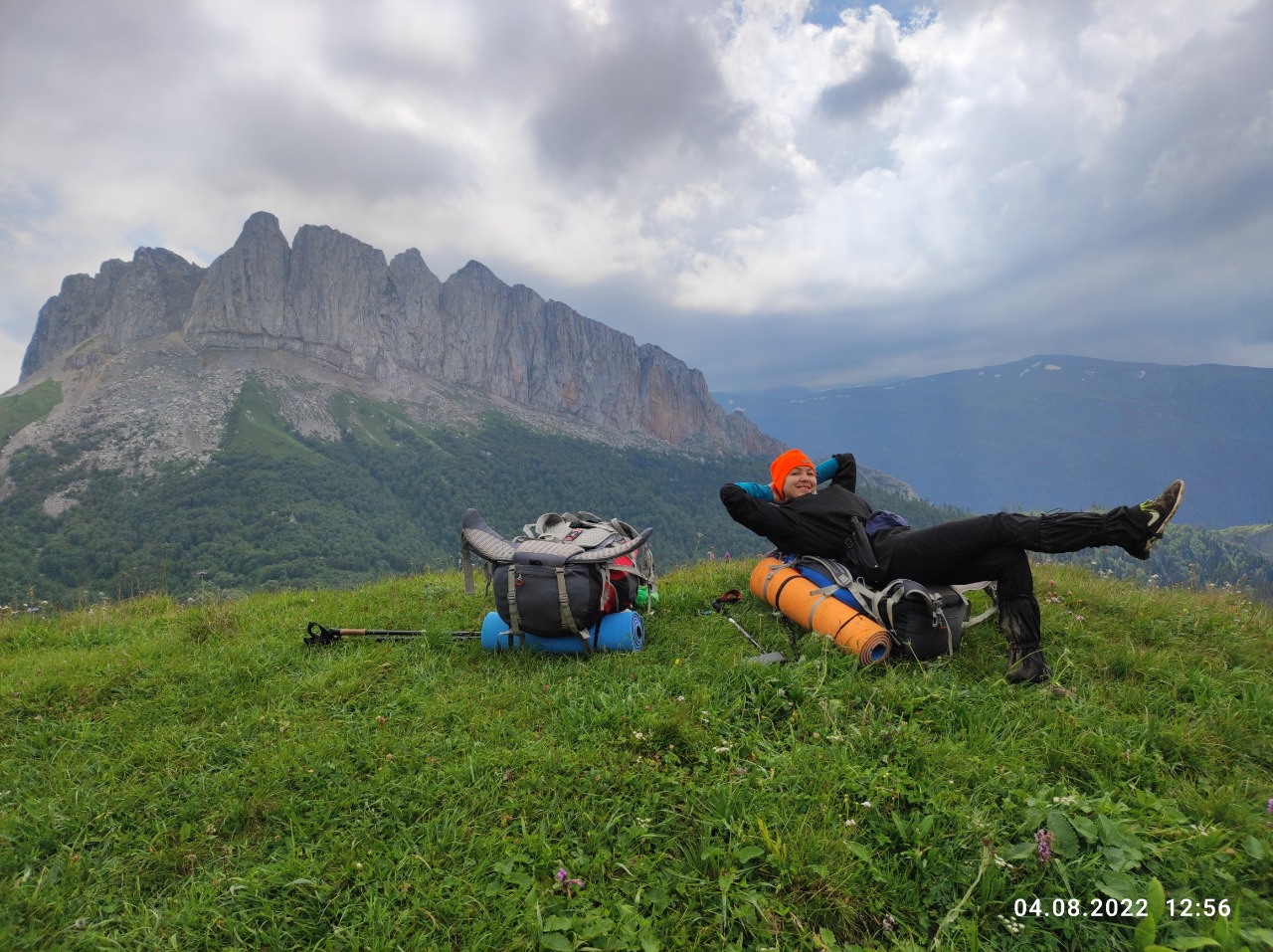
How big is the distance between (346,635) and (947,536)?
6508mm

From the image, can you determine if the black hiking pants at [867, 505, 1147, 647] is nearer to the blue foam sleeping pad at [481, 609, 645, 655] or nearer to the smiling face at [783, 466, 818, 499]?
the smiling face at [783, 466, 818, 499]

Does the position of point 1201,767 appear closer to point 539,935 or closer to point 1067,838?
point 1067,838

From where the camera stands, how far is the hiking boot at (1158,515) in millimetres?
4555

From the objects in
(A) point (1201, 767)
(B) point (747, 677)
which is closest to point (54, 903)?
(B) point (747, 677)

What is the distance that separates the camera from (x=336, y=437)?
18575 centimetres

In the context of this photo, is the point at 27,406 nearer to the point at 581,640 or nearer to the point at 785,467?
the point at 581,640

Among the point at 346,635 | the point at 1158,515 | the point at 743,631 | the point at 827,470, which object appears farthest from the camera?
the point at 827,470

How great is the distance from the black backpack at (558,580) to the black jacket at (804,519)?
1.35 meters

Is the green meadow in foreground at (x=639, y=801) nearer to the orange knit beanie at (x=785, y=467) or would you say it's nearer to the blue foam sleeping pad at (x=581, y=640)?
the blue foam sleeping pad at (x=581, y=640)

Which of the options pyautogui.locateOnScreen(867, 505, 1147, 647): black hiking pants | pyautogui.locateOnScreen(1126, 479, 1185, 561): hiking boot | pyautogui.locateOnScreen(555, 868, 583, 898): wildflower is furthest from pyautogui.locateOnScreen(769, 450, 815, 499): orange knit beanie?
pyautogui.locateOnScreen(555, 868, 583, 898): wildflower

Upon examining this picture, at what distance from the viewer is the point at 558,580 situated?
5457 mm

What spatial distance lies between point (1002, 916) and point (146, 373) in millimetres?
250074

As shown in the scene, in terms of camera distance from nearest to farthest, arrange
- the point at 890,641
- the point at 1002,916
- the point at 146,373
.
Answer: the point at 1002,916 < the point at 890,641 < the point at 146,373

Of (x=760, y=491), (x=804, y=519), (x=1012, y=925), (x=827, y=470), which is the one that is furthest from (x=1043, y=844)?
(x=827, y=470)
